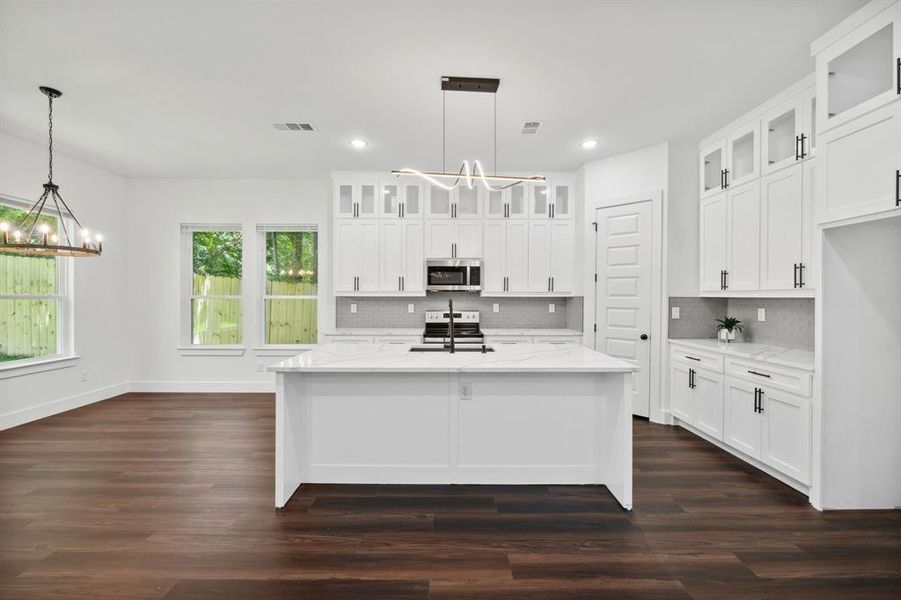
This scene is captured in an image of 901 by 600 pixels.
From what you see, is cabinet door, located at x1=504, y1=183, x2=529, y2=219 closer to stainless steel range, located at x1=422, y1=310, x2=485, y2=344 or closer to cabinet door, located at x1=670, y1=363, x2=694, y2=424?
stainless steel range, located at x1=422, y1=310, x2=485, y2=344

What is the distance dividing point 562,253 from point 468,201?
1.35 meters

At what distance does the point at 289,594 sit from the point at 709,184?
4798 mm

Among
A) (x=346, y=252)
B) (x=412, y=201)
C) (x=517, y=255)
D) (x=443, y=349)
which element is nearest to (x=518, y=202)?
(x=517, y=255)

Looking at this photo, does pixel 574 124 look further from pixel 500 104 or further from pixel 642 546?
pixel 642 546

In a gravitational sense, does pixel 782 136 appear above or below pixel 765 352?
above

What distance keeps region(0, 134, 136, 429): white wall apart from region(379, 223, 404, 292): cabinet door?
3.47 m

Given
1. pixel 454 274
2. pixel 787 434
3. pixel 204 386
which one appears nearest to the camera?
pixel 787 434

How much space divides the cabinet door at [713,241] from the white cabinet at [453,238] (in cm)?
244

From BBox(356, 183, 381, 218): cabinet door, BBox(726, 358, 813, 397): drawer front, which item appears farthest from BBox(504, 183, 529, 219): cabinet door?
BBox(726, 358, 813, 397): drawer front

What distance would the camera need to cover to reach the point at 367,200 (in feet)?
18.6

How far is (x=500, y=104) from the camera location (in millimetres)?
3652

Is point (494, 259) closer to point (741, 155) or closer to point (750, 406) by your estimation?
point (741, 155)

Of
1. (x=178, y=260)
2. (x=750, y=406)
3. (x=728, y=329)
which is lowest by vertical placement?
(x=750, y=406)

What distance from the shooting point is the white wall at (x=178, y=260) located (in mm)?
6078
